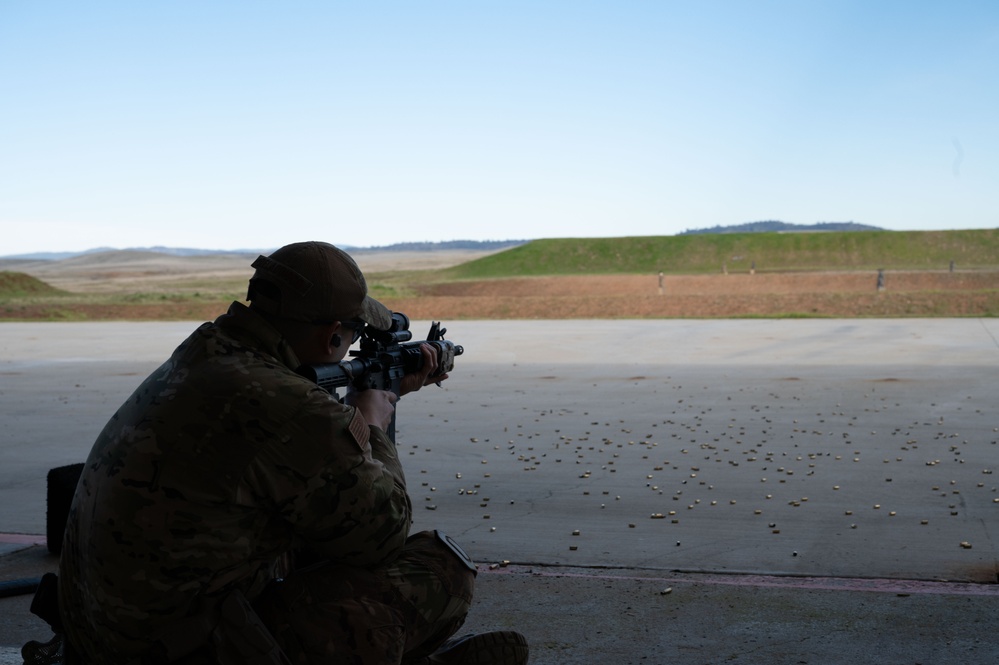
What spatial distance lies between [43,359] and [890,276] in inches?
1530

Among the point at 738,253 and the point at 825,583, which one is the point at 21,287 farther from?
the point at 738,253

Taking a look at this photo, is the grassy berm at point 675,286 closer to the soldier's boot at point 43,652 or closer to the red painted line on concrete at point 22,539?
the red painted line on concrete at point 22,539

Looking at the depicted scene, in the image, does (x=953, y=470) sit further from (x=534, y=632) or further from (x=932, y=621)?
(x=534, y=632)

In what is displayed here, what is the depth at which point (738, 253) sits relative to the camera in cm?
7712

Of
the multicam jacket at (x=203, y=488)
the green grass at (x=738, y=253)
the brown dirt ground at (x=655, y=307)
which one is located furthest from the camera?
the green grass at (x=738, y=253)

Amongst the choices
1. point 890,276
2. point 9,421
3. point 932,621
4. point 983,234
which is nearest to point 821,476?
point 932,621

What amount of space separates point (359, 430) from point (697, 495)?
404 centimetres

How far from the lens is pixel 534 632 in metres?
3.61

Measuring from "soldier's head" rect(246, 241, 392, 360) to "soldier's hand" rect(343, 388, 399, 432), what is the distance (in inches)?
13.1

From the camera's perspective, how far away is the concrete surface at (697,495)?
3.63 m

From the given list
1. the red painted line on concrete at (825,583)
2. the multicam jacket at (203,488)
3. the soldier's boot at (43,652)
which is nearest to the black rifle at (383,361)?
the multicam jacket at (203,488)

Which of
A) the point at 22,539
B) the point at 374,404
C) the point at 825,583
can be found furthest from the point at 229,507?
the point at 22,539

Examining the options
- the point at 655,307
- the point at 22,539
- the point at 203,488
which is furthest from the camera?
the point at 655,307

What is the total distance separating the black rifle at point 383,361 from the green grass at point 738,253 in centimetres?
6645
